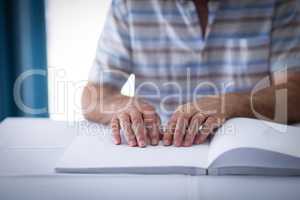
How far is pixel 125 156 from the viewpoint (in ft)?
2.47

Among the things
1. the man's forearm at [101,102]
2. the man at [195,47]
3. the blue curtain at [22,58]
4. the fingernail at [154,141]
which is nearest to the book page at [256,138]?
the fingernail at [154,141]

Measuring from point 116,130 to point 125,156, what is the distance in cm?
12

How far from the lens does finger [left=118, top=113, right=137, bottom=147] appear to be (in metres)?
0.82

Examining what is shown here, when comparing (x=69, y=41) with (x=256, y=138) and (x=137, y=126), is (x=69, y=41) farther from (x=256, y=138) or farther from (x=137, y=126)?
(x=256, y=138)

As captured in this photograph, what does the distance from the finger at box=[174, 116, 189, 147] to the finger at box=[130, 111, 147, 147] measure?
0.19 ft

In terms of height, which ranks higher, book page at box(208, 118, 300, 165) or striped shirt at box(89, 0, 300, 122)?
striped shirt at box(89, 0, 300, 122)

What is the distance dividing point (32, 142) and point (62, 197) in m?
0.26

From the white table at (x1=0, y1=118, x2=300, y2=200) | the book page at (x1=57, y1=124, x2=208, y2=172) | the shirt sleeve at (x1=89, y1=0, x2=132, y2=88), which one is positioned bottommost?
the white table at (x1=0, y1=118, x2=300, y2=200)

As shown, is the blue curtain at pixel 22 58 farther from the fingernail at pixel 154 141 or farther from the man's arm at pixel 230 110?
the fingernail at pixel 154 141

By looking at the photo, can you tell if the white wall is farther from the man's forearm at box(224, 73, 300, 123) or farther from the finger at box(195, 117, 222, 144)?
the finger at box(195, 117, 222, 144)

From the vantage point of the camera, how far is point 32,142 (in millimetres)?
867

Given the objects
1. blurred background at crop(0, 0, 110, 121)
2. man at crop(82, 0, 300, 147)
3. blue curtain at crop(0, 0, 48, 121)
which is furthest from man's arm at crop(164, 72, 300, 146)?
blue curtain at crop(0, 0, 48, 121)

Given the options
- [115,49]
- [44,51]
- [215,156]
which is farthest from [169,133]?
[44,51]

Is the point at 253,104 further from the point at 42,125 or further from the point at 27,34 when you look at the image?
the point at 27,34
